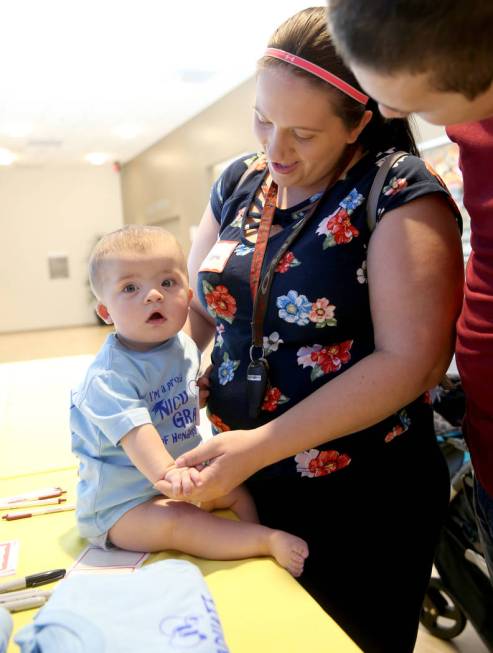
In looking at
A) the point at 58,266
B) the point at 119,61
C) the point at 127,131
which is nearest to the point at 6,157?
the point at 58,266

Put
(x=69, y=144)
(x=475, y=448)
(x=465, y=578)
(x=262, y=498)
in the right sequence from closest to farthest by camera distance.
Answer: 1. (x=475, y=448)
2. (x=262, y=498)
3. (x=465, y=578)
4. (x=69, y=144)

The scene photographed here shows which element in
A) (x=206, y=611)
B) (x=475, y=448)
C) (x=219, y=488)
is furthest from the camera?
(x=475, y=448)

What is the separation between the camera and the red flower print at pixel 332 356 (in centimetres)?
103

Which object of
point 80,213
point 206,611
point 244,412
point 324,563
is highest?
point 80,213

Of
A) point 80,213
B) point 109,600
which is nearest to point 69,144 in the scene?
point 80,213

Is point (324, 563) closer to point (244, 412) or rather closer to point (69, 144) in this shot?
point (244, 412)

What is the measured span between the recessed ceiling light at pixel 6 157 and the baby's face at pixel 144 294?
1105 cm

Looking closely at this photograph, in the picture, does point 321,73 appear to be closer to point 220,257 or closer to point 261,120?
point 261,120

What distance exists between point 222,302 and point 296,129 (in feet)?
1.07

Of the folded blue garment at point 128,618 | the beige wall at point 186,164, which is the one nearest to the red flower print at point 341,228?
the folded blue garment at point 128,618

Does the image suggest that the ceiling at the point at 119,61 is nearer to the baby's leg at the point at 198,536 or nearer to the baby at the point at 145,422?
the baby at the point at 145,422

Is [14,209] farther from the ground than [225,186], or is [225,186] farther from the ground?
[14,209]

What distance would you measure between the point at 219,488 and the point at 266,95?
624 millimetres

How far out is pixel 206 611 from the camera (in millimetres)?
658
